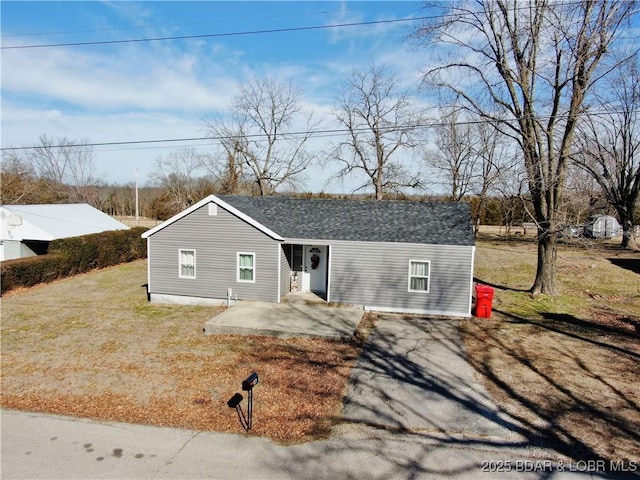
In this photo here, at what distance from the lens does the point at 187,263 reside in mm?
16812

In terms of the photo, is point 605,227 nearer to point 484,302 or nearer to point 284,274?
point 484,302

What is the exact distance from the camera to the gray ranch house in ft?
50.7

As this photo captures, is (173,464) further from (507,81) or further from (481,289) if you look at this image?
(507,81)

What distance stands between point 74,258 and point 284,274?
1358cm

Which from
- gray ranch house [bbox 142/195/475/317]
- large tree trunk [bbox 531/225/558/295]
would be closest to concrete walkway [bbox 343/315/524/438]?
gray ranch house [bbox 142/195/475/317]

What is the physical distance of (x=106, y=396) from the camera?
9211 mm

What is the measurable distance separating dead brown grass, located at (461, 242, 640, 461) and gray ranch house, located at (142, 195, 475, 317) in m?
2.41

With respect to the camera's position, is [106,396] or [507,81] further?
[507,81]

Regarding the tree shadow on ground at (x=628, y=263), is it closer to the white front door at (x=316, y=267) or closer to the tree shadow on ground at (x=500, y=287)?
the tree shadow on ground at (x=500, y=287)

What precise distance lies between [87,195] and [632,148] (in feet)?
181

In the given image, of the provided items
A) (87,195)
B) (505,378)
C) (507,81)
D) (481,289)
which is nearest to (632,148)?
(507,81)

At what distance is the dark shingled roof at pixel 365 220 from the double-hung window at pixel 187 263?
2592 millimetres

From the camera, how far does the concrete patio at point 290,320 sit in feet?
42.3

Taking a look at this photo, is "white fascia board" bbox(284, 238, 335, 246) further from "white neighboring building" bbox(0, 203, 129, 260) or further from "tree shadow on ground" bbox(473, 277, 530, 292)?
"white neighboring building" bbox(0, 203, 129, 260)
